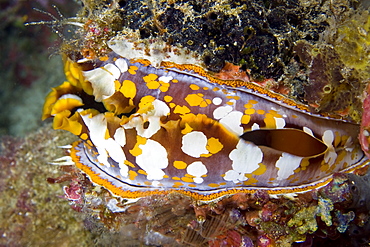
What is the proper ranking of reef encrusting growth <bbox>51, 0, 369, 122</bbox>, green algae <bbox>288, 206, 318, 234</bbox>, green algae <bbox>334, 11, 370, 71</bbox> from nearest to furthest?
1. green algae <bbox>334, 11, 370, 71</bbox>
2. reef encrusting growth <bbox>51, 0, 369, 122</bbox>
3. green algae <bbox>288, 206, 318, 234</bbox>

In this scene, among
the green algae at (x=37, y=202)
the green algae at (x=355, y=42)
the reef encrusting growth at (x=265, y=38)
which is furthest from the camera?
the green algae at (x=37, y=202)

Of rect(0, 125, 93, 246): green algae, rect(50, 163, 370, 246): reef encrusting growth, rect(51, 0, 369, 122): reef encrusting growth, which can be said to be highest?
rect(51, 0, 369, 122): reef encrusting growth

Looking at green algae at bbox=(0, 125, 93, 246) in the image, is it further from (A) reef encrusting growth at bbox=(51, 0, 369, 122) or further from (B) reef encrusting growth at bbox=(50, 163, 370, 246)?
(A) reef encrusting growth at bbox=(51, 0, 369, 122)

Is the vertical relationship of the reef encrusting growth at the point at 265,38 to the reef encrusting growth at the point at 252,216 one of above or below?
above

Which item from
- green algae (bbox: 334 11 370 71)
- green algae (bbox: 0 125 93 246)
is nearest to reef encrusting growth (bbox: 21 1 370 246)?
green algae (bbox: 334 11 370 71)

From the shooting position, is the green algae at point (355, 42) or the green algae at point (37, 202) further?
the green algae at point (37, 202)

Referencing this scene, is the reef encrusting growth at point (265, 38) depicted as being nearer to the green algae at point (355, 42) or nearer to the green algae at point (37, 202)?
the green algae at point (355, 42)

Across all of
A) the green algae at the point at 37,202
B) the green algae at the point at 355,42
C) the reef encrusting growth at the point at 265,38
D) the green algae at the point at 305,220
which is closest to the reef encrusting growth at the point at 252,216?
the green algae at the point at 305,220

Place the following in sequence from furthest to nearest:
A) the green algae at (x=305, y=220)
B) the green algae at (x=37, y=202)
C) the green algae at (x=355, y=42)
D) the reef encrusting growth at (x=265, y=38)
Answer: the green algae at (x=37, y=202)
the green algae at (x=305, y=220)
the reef encrusting growth at (x=265, y=38)
the green algae at (x=355, y=42)

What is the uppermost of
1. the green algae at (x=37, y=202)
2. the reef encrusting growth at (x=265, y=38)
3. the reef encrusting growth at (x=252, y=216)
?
the reef encrusting growth at (x=265, y=38)

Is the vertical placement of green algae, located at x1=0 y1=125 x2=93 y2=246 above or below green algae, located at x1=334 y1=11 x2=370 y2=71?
below

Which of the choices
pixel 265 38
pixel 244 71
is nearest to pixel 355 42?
pixel 265 38
